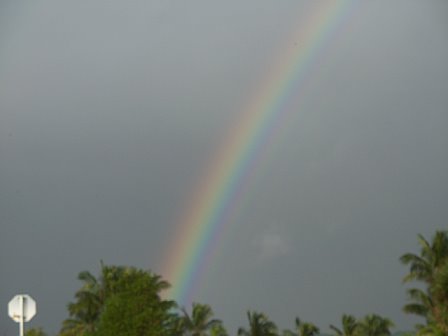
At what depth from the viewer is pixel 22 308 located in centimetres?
1403

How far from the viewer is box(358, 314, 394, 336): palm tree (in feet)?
233

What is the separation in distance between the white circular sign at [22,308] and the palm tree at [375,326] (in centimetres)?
6144

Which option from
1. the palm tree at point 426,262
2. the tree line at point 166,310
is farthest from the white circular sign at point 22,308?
the palm tree at point 426,262

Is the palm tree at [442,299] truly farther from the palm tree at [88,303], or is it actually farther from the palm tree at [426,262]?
the palm tree at [88,303]

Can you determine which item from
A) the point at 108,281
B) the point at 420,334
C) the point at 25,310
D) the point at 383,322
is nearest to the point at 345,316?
the point at 383,322

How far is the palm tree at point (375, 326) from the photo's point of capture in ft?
233

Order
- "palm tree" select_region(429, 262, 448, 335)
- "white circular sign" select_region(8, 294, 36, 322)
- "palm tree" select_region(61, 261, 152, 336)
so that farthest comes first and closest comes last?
1. "palm tree" select_region(61, 261, 152, 336)
2. "palm tree" select_region(429, 262, 448, 335)
3. "white circular sign" select_region(8, 294, 36, 322)

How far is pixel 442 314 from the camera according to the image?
154 ft

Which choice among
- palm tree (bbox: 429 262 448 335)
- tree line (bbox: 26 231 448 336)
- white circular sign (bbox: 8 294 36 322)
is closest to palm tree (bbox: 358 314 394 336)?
tree line (bbox: 26 231 448 336)

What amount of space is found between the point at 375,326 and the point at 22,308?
6203 cm

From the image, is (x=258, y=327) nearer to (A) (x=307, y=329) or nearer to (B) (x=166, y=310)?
(A) (x=307, y=329)

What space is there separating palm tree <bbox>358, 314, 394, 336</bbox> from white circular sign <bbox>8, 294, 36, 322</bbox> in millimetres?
61439

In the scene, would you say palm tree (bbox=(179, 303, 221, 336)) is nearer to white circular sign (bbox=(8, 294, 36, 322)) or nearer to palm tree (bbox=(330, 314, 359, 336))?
palm tree (bbox=(330, 314, 359, 336))

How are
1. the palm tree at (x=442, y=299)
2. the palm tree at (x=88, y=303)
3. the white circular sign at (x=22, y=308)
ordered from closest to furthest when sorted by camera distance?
the white circular sign at (x=22, y=308), the palm tree at (x=442, y=299), the palm tree at (x=88, y=303)
